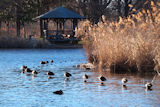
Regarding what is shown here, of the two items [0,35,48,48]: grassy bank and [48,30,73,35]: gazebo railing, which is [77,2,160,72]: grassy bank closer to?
[0,35,48,48]: grassy bank

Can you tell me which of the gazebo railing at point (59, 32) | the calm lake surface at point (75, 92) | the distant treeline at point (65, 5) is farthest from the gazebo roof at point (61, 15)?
the calm lake surface at point (75, 92)

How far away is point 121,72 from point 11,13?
49174 millimetres

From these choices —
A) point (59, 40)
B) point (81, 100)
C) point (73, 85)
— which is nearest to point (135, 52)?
point (73, 85)

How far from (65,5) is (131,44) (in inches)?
1955

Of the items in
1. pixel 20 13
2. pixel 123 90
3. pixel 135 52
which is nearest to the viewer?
pixel 123 90

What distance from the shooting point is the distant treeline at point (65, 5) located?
63875mm

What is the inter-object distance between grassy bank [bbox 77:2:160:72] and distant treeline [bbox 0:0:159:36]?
1576 inches

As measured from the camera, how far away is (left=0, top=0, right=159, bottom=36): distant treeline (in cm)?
6388

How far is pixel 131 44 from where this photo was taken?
2097 centimetres

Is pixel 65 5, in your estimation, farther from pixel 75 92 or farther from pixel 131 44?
pixel 75 92

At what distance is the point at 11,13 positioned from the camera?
68.7 metres

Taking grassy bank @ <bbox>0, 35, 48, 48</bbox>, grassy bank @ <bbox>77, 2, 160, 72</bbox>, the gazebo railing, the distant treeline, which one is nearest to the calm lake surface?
grassy bank @ <bbox>77, 2, 160, 72</bbox>

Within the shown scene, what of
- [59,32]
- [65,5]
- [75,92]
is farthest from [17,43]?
[75,92]

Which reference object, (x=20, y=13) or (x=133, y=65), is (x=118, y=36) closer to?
(x=133, y=65)
